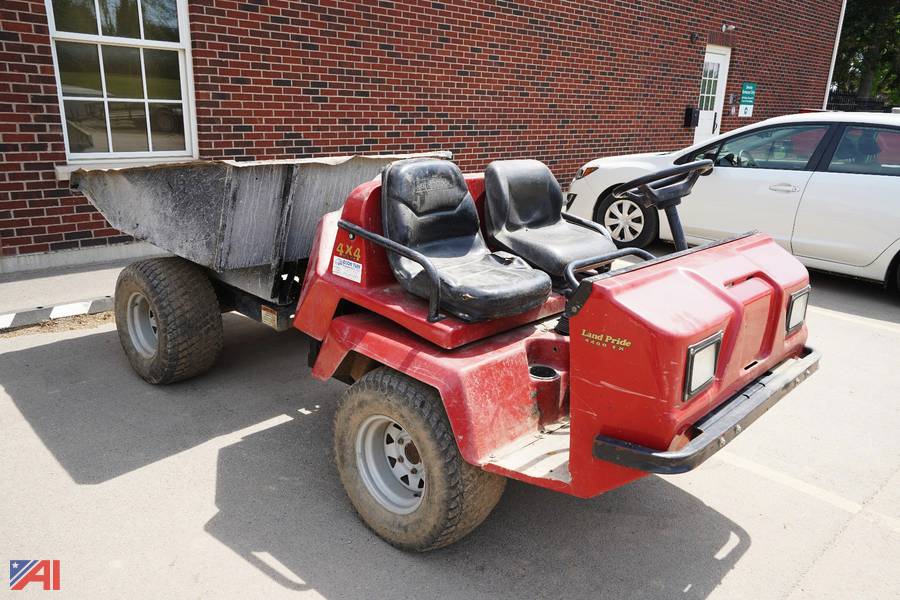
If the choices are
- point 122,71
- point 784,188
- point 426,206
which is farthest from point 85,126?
point 784,188

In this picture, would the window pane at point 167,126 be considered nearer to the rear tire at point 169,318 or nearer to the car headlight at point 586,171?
the rear tire at point 169,318

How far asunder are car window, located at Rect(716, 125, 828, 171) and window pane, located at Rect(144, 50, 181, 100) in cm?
539

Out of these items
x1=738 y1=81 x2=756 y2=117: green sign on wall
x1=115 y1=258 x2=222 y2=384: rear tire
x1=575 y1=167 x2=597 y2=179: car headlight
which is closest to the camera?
x1=115 y1=258 x2=222 y2=384: rear tire

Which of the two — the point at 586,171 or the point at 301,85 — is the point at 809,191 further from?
the point at 301,85

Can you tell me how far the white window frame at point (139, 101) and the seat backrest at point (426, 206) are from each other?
12.8 feet

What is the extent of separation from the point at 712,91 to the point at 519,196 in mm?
11424

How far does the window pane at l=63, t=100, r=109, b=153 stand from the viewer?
5.79 metres

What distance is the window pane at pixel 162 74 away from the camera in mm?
6094

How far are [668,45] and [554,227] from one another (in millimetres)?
9400

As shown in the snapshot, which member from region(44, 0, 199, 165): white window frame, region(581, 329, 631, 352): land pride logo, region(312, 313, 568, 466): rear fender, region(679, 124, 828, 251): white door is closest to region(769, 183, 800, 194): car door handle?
region(679, 124, 828, 251): white door

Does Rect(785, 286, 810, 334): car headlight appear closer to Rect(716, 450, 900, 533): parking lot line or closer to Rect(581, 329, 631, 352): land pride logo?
Rect(716, 450, 900, 533): parking lot line

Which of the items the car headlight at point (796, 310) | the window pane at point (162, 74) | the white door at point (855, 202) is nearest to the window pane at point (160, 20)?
the window pane at point (162, 74)

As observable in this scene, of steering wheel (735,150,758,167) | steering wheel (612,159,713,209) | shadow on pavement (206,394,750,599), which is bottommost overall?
shadow on pavement (206,394,750,599)

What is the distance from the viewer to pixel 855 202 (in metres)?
6.05
